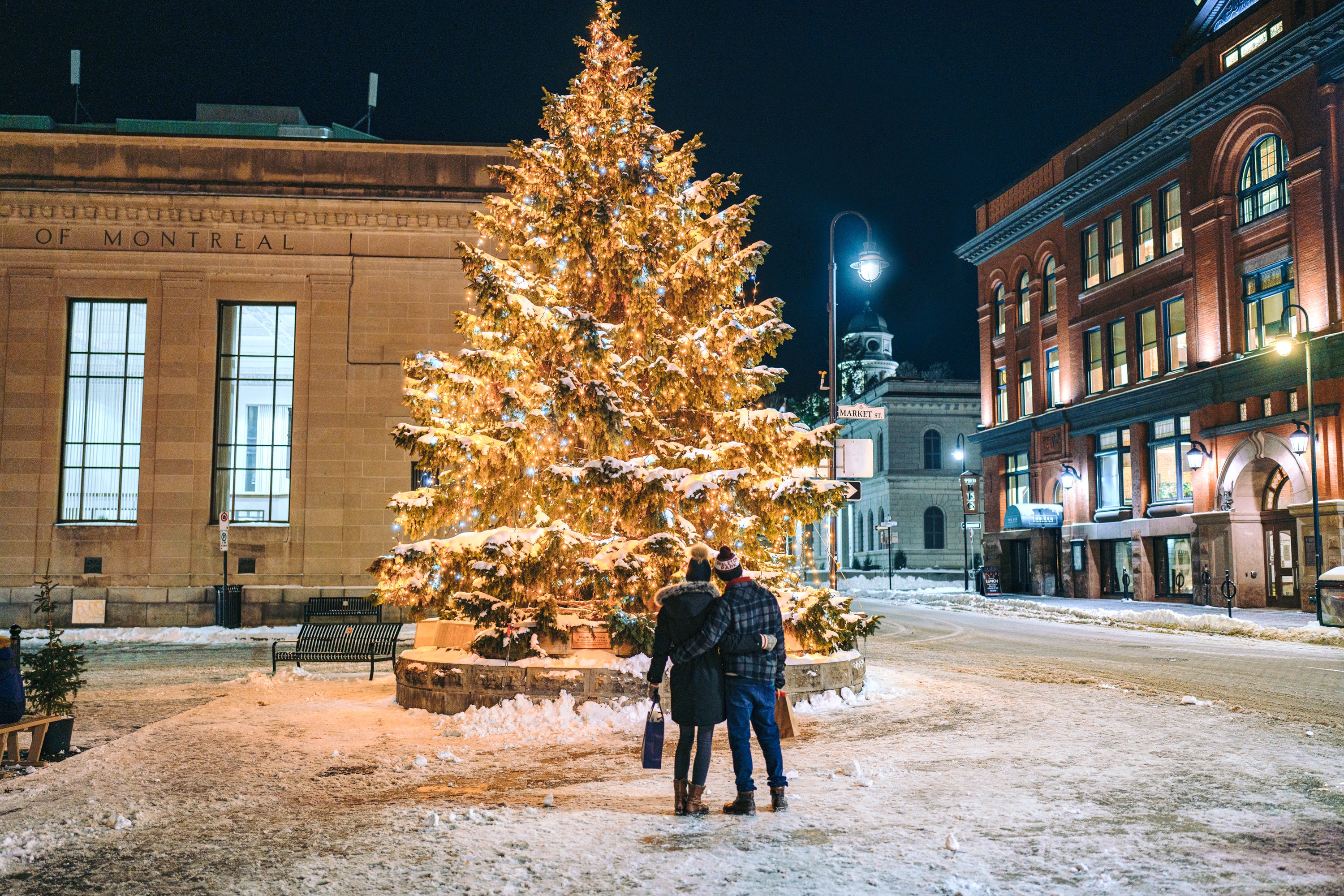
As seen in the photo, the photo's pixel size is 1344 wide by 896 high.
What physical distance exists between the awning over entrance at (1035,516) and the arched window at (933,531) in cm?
3267

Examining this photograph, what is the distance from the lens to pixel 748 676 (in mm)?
7250

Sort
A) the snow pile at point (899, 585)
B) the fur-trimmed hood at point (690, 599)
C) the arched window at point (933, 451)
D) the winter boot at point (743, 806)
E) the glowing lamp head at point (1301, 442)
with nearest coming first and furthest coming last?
the winter boot at point (743, 806), the fur-trimmed hood at point (690, 599), the glowing lamp head at point (1301, 442), the snow pile at point (899, 585), the arched window at point (933, 451)

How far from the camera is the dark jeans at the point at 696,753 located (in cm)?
713

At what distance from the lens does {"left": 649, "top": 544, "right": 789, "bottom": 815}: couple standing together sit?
7156 millimetres

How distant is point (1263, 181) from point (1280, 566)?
12.2 meters

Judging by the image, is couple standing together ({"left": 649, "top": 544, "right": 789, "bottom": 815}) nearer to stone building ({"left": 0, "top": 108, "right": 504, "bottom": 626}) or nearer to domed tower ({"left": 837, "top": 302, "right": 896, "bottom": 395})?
stone building ({"left": 0, "top": 108, "right": 504, "bottom": 626})

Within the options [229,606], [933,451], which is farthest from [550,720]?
[933,451]

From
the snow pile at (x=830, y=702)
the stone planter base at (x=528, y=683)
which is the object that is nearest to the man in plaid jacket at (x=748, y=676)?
the stone planter base at (x=528, y=683)

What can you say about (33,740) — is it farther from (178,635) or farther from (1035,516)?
(1035,516)

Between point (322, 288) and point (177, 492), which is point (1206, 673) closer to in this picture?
point (322, 288)

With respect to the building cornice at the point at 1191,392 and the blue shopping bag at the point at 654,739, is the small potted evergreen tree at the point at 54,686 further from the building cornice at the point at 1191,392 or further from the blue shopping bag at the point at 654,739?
the building cornice at the point at 1191,392

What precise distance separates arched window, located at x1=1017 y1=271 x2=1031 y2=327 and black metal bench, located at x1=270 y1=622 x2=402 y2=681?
3795 centimetres

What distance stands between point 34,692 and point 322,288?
17573 mm

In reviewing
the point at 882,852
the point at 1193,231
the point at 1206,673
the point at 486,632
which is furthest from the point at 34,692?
the point at 1193,231
